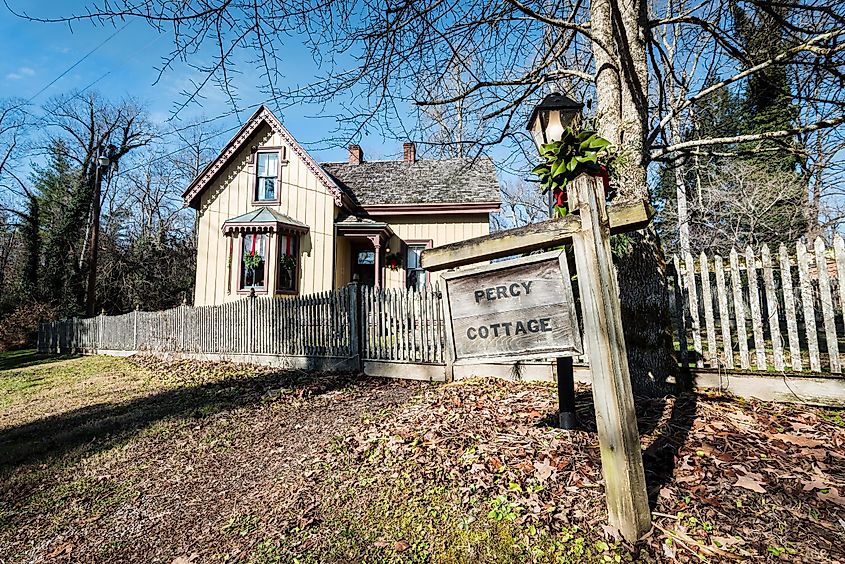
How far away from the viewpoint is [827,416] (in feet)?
12.7

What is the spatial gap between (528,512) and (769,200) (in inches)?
677

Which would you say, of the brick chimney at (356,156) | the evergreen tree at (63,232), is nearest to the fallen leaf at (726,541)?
the brick chimney at (356,156)

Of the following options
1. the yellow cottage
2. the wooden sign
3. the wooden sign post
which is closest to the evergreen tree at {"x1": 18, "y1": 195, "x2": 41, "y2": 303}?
the yellow cottage

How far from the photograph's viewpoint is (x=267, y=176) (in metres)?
14.3

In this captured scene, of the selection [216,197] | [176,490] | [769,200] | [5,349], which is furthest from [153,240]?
[769,200]

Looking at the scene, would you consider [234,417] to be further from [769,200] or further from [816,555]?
[769,200]

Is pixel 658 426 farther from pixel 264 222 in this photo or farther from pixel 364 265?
pixel 364 265

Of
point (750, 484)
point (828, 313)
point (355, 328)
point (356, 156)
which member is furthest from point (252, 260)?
point (828, 313)

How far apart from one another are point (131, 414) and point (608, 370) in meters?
6.75

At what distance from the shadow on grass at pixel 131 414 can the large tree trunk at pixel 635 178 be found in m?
4.34

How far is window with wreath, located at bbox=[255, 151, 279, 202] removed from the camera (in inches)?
559

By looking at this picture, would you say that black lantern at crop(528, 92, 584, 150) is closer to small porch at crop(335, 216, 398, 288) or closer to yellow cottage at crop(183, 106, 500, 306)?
yellow cottage at crop(183, 106, 500, 306)

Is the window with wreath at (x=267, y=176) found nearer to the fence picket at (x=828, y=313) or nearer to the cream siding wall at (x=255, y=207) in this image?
the cream siding wall at (x=255, y=207)

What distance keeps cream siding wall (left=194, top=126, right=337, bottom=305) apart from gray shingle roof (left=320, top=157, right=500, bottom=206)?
4.18ft
